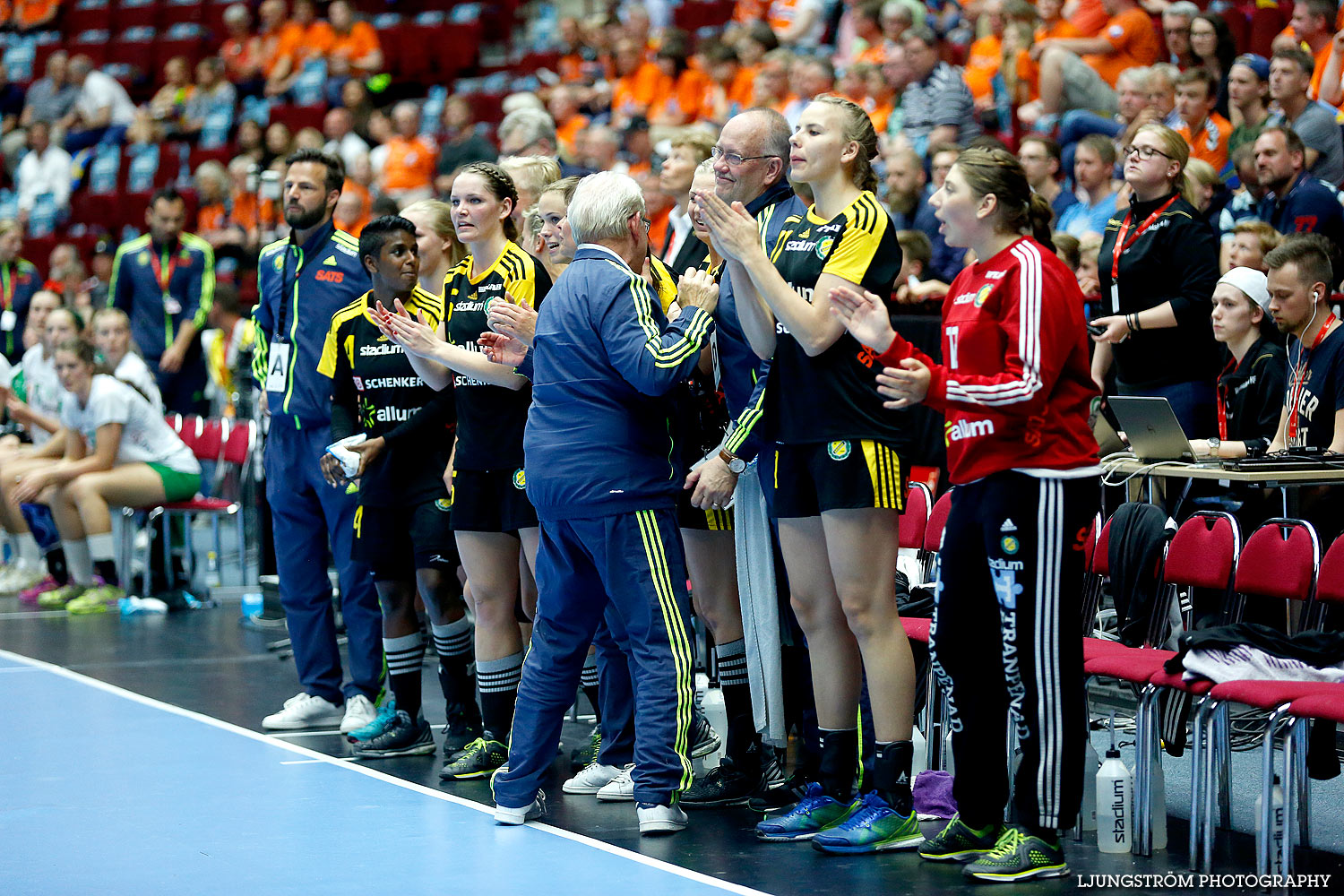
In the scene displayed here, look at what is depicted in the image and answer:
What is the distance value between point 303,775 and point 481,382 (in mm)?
1393

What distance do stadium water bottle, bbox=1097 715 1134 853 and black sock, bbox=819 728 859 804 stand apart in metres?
0.63

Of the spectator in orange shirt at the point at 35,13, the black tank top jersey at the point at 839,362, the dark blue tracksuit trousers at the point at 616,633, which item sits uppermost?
the spectator in orange shirt at the point at 35,13

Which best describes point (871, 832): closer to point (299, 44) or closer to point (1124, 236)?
point (1124, 236)

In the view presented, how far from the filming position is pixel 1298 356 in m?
5.76

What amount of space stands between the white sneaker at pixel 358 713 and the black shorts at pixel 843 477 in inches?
86.2

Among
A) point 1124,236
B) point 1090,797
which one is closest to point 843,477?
point 1090,797

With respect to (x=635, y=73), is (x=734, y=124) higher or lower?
Result: lower

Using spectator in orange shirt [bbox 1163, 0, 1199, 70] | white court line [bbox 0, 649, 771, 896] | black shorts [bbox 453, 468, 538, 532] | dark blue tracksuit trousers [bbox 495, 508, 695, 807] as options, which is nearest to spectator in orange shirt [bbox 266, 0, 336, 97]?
white court line [bbox 0, 649, 771, 896]

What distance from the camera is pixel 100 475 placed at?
9.29 metres

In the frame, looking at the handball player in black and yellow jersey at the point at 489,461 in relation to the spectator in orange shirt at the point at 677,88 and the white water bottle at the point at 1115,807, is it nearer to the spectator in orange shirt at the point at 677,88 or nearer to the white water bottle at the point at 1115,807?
the white water bottle at the point at 1115,807

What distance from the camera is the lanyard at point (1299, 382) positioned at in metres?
5.69

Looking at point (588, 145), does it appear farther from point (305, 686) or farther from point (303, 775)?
point (303, 775)

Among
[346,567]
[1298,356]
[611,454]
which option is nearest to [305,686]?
[346,567]

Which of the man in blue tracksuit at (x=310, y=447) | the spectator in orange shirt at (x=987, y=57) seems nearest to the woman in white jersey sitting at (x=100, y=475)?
the man in blue tracksuit at (x=310, y=447)
